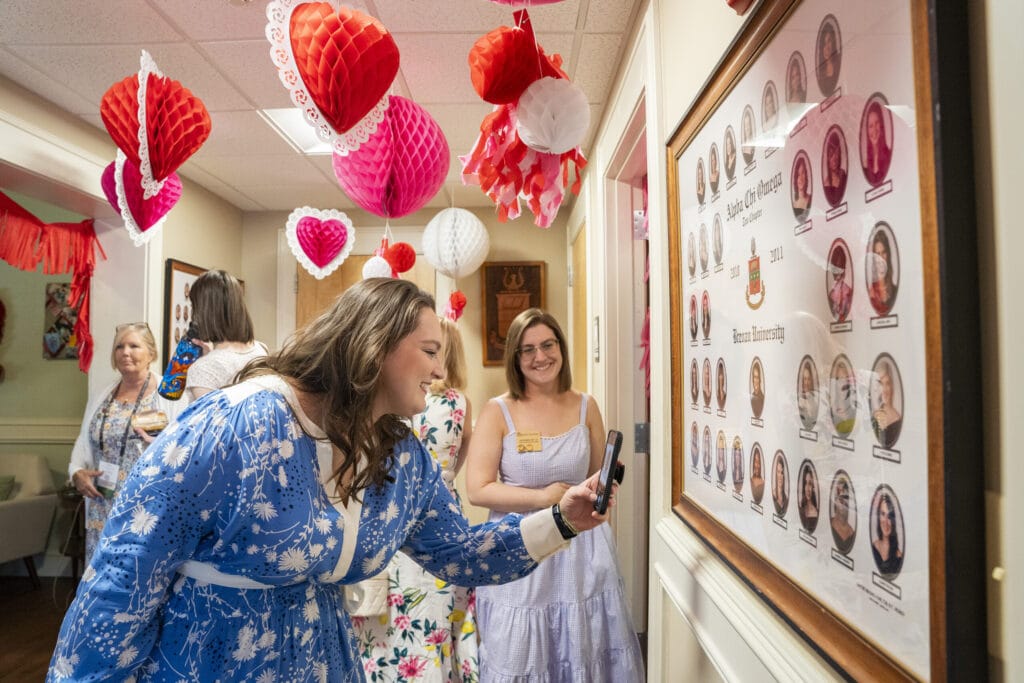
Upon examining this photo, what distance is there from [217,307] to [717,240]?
186cm

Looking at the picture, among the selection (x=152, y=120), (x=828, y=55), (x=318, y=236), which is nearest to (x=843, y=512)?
(x=828, y=55)

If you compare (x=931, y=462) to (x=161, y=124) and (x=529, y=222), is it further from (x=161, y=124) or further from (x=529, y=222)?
(x=529, y=222)

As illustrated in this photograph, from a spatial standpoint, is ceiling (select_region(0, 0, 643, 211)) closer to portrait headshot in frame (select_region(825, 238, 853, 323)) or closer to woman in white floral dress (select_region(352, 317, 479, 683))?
woman in white floral dress (select_region(352, 317, 479, 683))

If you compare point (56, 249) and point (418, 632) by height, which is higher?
point (56, 249)

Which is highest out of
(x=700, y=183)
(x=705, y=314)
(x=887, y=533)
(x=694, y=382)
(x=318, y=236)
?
(x=318, y=236)

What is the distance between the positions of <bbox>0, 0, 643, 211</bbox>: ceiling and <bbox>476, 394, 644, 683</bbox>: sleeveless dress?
1.53 metres

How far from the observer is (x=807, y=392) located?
0.74 metres

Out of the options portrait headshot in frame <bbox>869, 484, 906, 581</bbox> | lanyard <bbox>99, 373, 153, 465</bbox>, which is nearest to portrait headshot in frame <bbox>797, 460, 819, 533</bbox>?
portrait headshot in frame <bbox>869, 484, 906, 581</bbox>

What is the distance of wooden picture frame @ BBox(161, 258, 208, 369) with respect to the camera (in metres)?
3.53

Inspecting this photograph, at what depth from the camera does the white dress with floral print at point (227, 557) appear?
35.4 inches

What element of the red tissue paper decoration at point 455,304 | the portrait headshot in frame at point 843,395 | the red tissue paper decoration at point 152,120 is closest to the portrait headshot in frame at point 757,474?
the portrait headshot in frame at point 843,395

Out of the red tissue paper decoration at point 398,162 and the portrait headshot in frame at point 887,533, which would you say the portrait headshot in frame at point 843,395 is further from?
the red tissue paper decoration at point 398,162

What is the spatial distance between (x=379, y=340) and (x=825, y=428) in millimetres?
698

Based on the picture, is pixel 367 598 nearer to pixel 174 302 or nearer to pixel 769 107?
pixel 769 107
